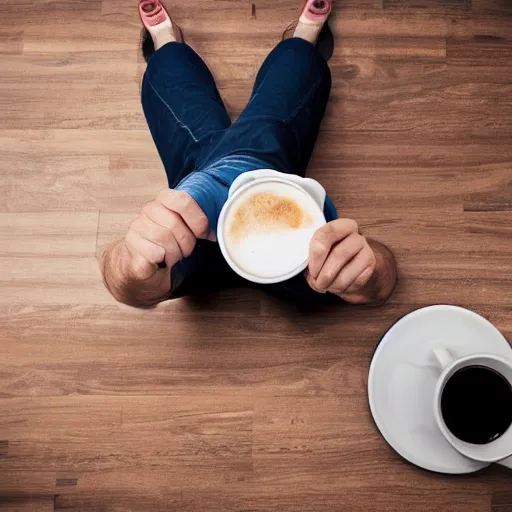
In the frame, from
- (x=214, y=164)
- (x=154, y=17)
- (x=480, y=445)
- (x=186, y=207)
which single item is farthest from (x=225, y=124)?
(x=480, y=445)

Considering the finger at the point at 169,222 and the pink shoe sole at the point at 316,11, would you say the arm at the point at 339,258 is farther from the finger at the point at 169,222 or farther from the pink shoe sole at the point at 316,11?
the pink shoe sole at the point at 316,11

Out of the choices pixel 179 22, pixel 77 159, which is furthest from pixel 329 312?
pixel 179 22

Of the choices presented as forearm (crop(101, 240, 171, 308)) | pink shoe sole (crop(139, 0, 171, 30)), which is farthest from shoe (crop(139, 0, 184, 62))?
forearm (crop(101, 240, 171, 308))

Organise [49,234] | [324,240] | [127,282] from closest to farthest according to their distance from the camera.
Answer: [324,240]
[127,282]
[49,234]

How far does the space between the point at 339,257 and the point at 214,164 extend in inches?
13.8

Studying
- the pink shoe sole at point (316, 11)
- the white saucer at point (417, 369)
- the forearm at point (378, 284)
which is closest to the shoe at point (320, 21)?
the pink shoe sole at point (316, 11)

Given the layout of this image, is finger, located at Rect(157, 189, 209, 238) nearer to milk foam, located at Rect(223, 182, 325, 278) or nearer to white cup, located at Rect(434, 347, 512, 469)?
milk foam, located at Rect(223, 182, 325, 278)

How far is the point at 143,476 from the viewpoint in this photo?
1180mm

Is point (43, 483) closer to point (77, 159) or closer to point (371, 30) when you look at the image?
point (77, 159)

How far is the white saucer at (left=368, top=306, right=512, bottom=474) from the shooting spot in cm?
105

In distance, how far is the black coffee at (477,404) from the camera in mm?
884

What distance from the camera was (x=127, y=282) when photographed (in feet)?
2.92

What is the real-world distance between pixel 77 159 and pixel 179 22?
0.39 meters

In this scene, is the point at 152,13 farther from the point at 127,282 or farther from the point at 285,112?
the point at 127,282
